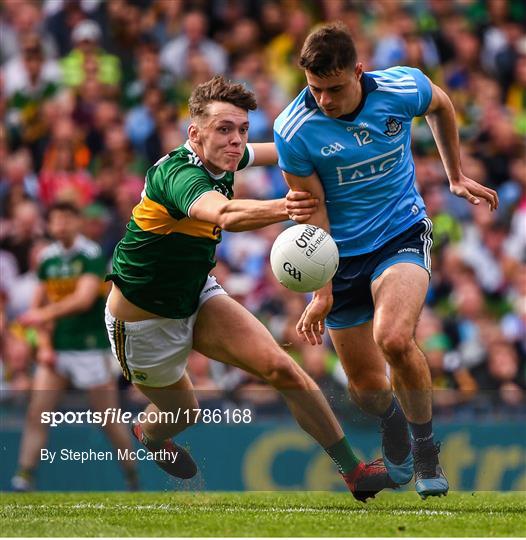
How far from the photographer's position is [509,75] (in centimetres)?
1545

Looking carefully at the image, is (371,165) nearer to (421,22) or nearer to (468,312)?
(468,312)

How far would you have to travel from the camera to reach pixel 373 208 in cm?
796

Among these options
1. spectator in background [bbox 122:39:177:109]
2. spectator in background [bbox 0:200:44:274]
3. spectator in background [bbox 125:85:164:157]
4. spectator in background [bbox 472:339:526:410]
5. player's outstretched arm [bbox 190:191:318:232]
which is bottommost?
spectator in background [bbox 472:339:526:410]

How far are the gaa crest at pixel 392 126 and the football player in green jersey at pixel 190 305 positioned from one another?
2.77 ft

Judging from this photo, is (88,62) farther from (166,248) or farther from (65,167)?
(166,248)

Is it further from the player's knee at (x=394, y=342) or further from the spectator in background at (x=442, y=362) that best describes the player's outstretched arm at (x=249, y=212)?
the spectator in background at (x=442, y=362)

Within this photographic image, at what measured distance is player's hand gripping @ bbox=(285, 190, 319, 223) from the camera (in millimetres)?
6930

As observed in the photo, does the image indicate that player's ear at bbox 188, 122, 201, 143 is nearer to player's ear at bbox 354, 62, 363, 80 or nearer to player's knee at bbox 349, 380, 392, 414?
player's ear at bbox 354, 62, 363, 80

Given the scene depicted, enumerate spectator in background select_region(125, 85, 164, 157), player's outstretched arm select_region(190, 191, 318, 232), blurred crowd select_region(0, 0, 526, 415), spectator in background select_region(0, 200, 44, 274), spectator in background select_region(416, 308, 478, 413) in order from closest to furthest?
1. player's outstretched arm select_region(190, 191, 318, 232)
2. spectator in background select_region(416, 308, 478, 413)
3. blurred crowd select_region(0, 0, 526, 415)
4. spectator in background select_region(0, 200, 44, 274)
5. spectator in background select_region(125, 85, 164, 157)

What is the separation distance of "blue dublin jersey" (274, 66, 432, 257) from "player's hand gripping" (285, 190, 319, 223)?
2.36 ft

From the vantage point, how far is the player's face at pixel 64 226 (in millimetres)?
11359

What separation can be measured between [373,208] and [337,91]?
32.6 inches

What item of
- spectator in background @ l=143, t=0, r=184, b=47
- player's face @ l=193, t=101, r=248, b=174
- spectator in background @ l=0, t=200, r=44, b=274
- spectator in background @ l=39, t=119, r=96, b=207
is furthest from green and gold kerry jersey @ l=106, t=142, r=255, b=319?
spectator in background @ l=143, t=0, r=184, b=47

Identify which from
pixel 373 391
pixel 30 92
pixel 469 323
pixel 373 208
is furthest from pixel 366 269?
pixel 30 92
